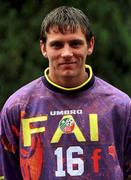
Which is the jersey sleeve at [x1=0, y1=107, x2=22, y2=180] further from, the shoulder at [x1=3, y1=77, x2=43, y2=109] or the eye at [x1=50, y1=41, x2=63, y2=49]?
the eye at [x1=50, y1=41, x2=63, y2=49]

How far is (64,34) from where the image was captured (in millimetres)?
3076

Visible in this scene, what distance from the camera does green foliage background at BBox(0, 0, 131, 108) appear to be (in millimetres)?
5375

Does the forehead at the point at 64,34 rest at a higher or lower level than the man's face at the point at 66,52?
higher

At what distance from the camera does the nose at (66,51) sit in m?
3.04

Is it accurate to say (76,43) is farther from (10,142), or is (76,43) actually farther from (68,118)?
(10,142)

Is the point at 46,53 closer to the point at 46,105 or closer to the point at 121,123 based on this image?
the point at 46,105

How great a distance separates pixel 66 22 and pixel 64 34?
5cm

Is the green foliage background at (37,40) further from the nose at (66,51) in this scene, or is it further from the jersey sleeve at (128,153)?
the nose at (66,51)

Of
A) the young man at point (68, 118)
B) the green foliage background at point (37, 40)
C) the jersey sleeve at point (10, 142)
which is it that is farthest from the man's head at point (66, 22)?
the green foliage background at point (37, 40)

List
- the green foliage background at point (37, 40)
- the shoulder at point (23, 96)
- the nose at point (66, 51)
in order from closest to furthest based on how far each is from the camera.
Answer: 1. the nose at point (66, 51)
2. the shoulder at point (23, 96)
3. the green foliage background at point (37, 40)

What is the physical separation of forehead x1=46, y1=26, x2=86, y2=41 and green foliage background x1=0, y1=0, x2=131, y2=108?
221 centimetres

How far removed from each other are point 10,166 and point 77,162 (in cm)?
35

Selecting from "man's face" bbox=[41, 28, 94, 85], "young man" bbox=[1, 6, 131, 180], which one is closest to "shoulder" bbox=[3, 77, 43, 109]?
"young man" bbox=[1, 6, 131, 180]

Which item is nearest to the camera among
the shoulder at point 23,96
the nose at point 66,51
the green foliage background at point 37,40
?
the nose at point 66,51
